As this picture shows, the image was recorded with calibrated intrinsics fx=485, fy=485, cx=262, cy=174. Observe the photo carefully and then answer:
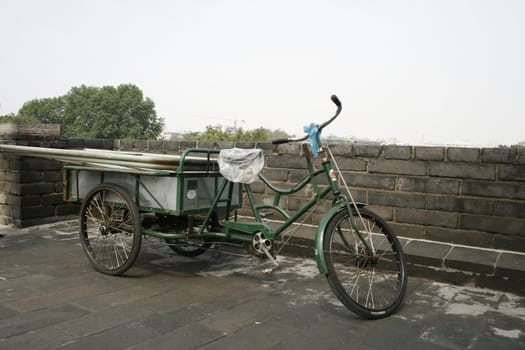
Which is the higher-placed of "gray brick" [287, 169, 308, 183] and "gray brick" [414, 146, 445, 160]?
"gray brick" [414, 146, 445, 160]

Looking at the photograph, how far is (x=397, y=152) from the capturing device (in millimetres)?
5234

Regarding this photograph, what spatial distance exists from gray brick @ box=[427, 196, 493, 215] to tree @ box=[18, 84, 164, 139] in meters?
69.0

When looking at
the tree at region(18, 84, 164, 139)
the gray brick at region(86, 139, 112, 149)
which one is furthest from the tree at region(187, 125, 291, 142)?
the gray brick at region(86, 139, 112, 149)

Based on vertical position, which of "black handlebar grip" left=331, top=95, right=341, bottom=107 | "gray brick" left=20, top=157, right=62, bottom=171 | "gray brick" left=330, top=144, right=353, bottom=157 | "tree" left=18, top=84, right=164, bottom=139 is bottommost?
"gray brick" left=20, top=157, right=62, bottom=171

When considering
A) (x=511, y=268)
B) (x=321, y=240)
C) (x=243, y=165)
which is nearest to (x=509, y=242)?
(x=511, y=268)

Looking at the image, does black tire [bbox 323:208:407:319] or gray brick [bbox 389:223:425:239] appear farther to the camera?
gray brick [bbox 389:223:425:239]

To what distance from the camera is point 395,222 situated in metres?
5.29

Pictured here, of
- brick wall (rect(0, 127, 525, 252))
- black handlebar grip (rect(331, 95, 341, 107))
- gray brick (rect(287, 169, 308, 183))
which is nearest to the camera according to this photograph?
black handlebar grip (rect(331, 95, 341, 107))

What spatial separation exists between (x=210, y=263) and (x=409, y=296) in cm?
195

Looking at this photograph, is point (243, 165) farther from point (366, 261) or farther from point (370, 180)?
point (370, 180)

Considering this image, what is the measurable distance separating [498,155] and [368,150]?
1340 millimetres

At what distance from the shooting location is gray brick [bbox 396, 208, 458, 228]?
16.1 ft

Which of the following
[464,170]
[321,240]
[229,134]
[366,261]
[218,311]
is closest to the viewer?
[321,240]

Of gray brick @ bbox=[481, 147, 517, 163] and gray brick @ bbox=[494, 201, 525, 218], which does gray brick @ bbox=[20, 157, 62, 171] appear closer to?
gray brick @ bbox=[481, 147, 517, 163]
